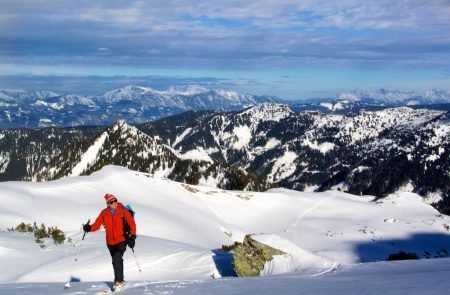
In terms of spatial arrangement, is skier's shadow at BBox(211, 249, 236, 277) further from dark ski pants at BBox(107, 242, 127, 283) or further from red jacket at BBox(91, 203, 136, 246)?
red jacket at BBox(91, 203, 136, 246)

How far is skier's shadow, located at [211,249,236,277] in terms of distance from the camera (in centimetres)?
2328

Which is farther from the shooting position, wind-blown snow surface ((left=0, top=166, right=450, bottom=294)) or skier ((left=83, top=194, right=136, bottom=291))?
wind-blown snow surface ((left=0, top=166, right=450, bottom=294))

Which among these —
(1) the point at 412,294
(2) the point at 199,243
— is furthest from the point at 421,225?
(1) the point at 412,294

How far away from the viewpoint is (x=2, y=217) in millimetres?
39188

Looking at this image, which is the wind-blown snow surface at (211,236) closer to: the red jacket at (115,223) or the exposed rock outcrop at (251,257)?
A: the exposed rock outcrop at (251,257)

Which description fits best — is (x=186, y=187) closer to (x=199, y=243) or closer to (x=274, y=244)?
(x=199, y=243)

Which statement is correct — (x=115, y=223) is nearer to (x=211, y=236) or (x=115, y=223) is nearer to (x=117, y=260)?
(x=117, y=260)

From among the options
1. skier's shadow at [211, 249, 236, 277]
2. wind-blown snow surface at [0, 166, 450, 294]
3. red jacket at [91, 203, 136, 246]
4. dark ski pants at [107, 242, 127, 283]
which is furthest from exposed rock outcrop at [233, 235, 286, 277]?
red jacket at [91, 203, 136, 246]

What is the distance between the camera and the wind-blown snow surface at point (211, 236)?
1833 centimetres

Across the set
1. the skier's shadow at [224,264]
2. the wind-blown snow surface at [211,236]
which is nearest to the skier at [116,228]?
the wind-blown snow surface at [211,236]

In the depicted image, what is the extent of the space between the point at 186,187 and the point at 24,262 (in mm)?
Answer: 55450

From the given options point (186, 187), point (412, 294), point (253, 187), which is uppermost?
point (412, 294)

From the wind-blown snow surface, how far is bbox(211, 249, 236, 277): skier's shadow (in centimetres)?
9

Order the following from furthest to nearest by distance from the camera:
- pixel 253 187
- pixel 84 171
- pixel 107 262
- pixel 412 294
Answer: pixel 84 171 < pixel 253 187 < pixel 107 262 < pixel 412 294
